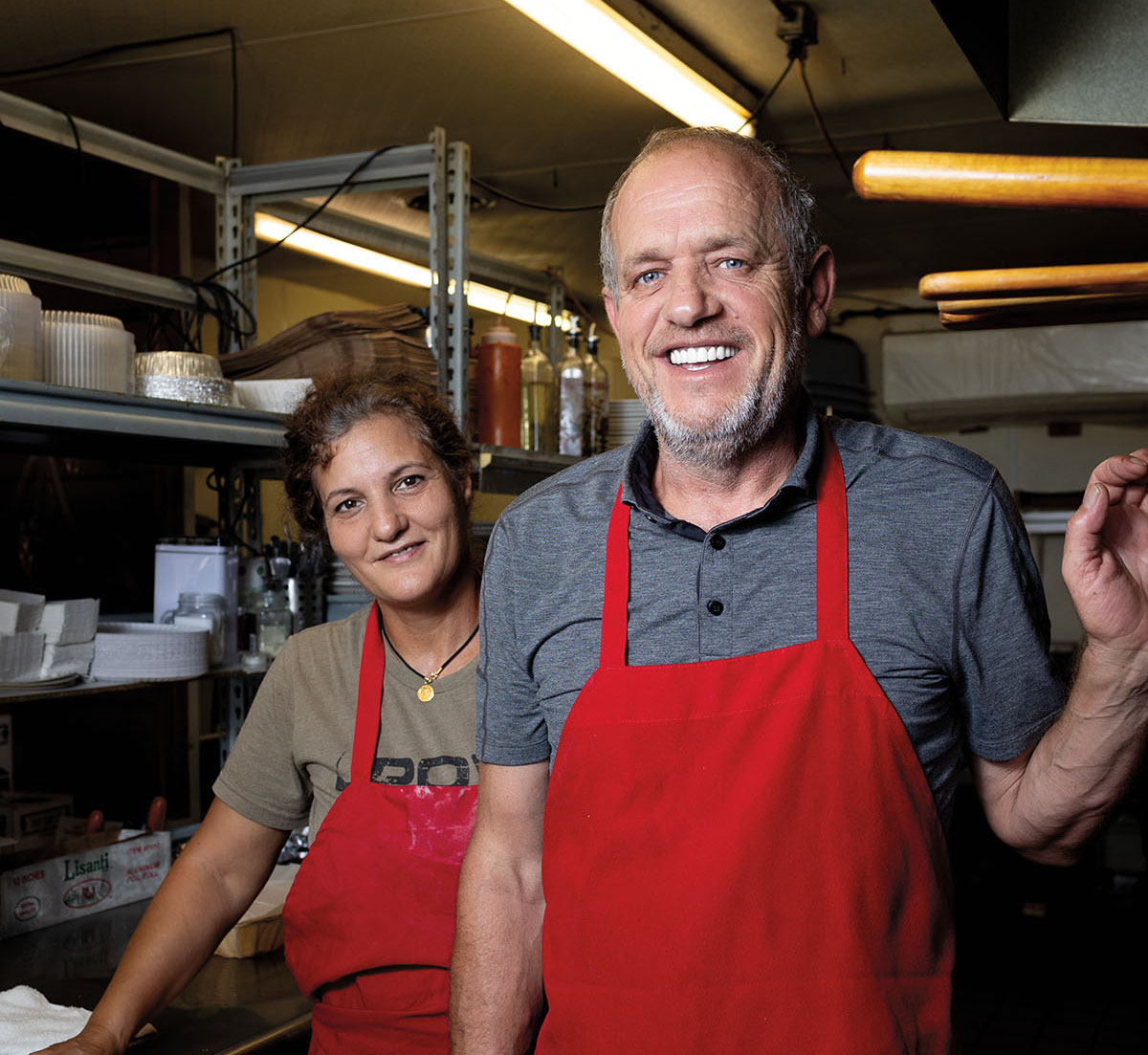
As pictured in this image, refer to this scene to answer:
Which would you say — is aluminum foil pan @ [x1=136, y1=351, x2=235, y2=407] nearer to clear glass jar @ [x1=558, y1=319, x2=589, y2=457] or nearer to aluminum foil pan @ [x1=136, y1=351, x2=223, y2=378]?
aluminum foil pan @ [x1=136, y1=351, x2=223, y2=378]

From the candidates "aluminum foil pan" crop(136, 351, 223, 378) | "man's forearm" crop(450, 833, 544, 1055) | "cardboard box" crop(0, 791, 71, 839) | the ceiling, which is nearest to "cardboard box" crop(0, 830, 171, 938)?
"cardboard box" crop(0, 791, 71, 839)

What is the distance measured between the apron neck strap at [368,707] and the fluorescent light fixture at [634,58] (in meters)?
1.51

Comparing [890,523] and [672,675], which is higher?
[890,523]

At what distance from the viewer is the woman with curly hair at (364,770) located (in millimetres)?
1820

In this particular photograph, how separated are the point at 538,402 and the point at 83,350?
164cm

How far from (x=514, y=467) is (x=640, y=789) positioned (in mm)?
1900

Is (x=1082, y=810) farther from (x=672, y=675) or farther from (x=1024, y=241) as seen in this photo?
(x=1024, y=241)

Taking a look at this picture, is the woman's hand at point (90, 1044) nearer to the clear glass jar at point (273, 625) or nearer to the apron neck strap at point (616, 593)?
the apron neck strap at point (616, 593)

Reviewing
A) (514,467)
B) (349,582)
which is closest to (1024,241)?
(514,467)

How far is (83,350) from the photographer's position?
218 cm

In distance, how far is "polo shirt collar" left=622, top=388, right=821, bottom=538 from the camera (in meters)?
1.40

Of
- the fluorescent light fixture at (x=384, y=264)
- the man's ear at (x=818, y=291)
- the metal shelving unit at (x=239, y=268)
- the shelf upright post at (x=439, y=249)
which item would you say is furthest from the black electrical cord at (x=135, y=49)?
the man's ear at (x=818, y=291)

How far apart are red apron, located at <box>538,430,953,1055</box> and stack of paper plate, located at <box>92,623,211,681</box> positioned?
1348 millimetres

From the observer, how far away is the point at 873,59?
12.5 feet
